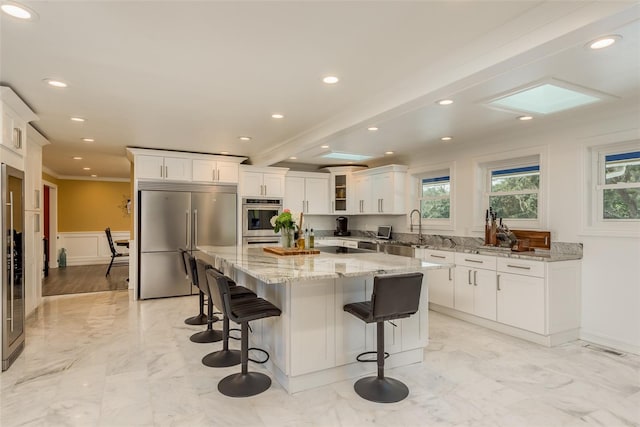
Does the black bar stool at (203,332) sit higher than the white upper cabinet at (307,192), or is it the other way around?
the white upper cabinet at (307,192)

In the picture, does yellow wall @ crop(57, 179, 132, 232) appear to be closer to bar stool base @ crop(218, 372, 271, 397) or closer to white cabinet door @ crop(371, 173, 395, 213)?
white cabinet door @ crop(371, 173, 395, 213)

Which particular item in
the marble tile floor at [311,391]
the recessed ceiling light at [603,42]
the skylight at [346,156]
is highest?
the recessed ceiling light at [603,42]

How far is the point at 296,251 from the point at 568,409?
237 centimetres

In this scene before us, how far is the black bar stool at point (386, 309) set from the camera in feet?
7.71

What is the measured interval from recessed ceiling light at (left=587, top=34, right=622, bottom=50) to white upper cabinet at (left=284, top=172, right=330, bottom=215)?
195 inches

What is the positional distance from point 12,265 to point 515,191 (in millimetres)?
5273

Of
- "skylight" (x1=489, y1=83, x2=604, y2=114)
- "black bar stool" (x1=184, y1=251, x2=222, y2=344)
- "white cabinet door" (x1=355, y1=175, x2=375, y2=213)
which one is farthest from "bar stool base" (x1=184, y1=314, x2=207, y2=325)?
"skylight" (x1=489, y1=83, x2=604, y2=114)

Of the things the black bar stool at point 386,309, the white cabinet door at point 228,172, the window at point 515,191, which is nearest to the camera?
the black bar stool at point 386,309

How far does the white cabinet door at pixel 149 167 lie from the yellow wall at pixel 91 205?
517 centimetres

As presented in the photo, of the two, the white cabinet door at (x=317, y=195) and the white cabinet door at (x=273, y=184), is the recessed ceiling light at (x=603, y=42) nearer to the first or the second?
the white cabinet door at (x=273, y=184)

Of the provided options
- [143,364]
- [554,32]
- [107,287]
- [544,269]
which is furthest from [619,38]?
[107,287]

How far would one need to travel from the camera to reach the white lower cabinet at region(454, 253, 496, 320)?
400cm

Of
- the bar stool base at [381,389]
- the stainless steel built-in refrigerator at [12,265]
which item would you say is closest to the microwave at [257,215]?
the stainless steel built-in refrigerator at [12,265]

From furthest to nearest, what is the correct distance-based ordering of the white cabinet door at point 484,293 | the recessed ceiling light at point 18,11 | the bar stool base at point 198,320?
the bar stool base at point 198,320, the white cabinet door at point 484,293, the recessed ceiling light at point 18,11
